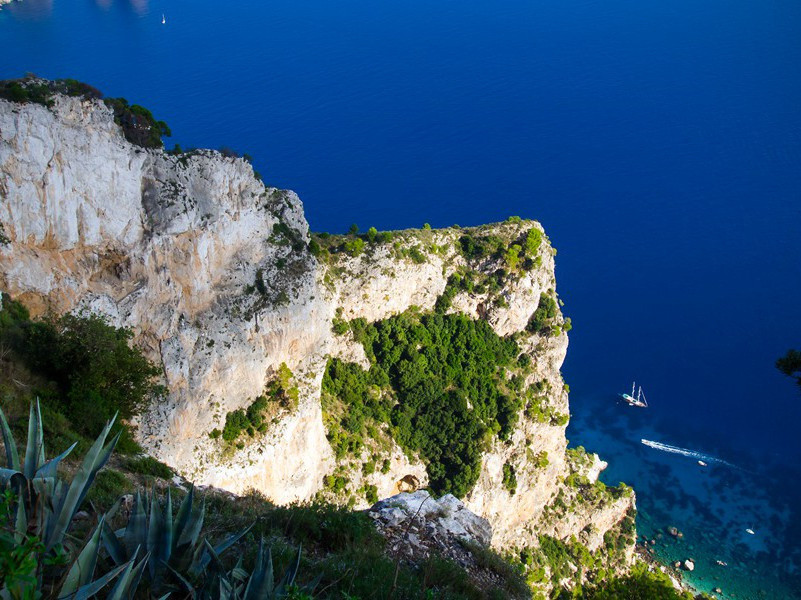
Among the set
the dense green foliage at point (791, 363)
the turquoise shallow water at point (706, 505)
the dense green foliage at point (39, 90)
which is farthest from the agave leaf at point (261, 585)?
the turquoise shallow water at point (706, 505)

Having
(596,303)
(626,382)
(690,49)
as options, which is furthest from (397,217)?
(690,49)

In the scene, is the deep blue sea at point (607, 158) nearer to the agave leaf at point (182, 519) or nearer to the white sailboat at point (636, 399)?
the white sailboat at point (636, 399)

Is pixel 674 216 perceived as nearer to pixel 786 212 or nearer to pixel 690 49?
pixel 786 212

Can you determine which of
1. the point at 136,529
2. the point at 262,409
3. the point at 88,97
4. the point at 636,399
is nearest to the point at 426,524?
the point at 136,529

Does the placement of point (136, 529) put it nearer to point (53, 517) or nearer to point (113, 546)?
point (113, 546)

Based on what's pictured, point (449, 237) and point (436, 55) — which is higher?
point (436, 55)

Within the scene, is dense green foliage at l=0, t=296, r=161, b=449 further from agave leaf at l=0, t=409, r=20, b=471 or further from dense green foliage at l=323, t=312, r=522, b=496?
agave leaf at l=0, t=409, r=20, b=471
